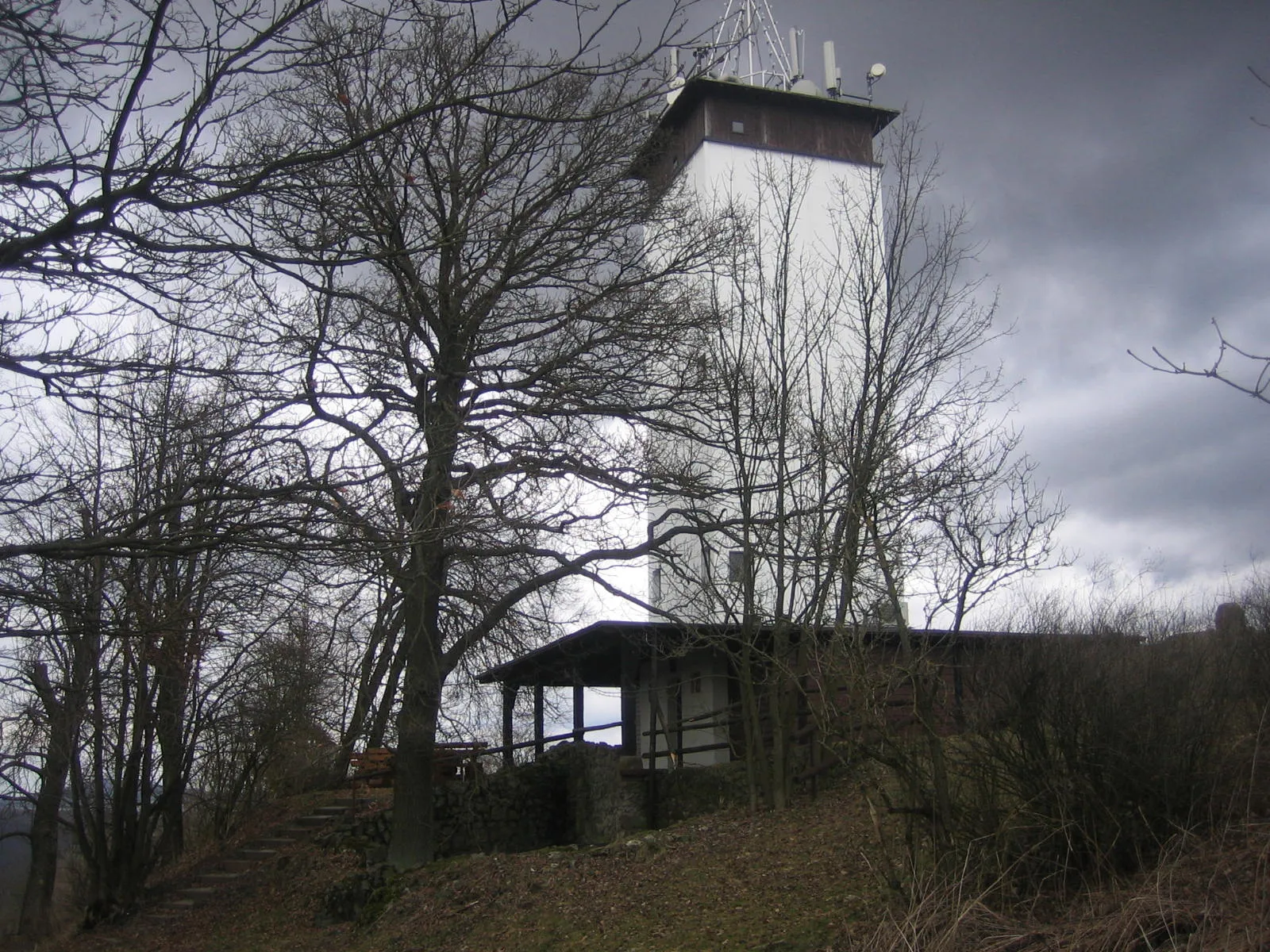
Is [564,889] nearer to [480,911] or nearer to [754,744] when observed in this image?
[480,911]

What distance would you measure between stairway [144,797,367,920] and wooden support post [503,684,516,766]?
2.47 metres

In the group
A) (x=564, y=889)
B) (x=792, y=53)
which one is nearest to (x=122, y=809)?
(x=564, y=889)

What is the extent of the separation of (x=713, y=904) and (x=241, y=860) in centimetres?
1068

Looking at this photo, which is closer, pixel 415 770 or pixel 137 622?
pixel 137 622

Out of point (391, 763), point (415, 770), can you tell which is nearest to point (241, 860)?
point (391, 763)

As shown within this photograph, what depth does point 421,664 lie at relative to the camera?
13086 mm

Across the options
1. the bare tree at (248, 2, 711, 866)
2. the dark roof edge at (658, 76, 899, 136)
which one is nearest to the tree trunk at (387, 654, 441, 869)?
the bare tree at (248, 2, 711, 866)

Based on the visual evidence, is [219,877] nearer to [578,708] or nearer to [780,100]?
[578,708]

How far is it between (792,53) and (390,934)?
25418 millimetres

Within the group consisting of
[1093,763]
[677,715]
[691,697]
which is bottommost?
[1093,763]

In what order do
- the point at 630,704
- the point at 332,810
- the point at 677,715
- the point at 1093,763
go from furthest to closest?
the point at 630,704 → the point at 677,715 → the point at 332,810 → the point at 1093,763

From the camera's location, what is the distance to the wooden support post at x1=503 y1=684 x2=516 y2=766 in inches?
696

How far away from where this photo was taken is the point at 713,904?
9055 millimetres

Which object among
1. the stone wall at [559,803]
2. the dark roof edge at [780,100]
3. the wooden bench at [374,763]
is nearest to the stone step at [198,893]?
the stone wall at [559,803]
